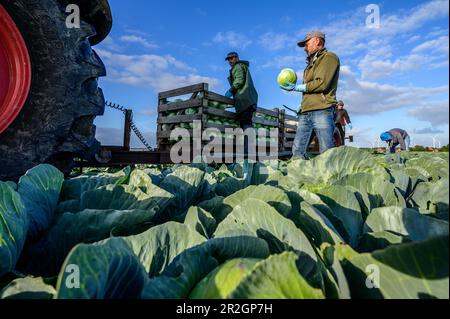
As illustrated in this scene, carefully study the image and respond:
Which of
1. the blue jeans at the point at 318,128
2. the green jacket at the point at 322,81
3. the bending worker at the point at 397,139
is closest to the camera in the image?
the green jacket at the point at 322,81

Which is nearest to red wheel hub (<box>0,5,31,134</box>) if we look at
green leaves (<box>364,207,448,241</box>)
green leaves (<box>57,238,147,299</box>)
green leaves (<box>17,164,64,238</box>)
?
green leaves (<box>17,164,64,238</box>)

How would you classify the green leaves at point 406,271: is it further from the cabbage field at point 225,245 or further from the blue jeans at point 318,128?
the blue jeans at point 318,128

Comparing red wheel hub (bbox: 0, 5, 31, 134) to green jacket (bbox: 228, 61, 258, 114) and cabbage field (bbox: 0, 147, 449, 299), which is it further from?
green jacket (bbox: 228, 61, 258, 114)

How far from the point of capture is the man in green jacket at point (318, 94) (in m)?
5.38

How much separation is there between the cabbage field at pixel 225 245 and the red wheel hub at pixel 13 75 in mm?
1462

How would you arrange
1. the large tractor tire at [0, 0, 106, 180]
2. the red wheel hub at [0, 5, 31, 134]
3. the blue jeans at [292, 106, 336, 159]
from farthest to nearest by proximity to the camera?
the blue jeans at [292, 106, 336, 159], the large tractor tire at [0, 0, 106, 180], the red wheel hub at [0, 5, 31, 134]

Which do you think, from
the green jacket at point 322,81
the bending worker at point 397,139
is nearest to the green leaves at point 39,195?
the green jacket at point 322,81

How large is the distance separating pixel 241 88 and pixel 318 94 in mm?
2646

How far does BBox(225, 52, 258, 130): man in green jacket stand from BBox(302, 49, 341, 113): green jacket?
2284 millimetres

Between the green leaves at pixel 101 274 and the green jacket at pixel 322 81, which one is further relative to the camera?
the green jacket at pixel 322 81

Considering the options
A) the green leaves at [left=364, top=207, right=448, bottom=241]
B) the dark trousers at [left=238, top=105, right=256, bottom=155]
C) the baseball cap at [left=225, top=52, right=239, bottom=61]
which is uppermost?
the baseball cap at [left=225, top=52, right=239, bottom=61]

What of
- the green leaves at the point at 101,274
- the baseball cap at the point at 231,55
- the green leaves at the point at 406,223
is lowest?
the green leaves at the point at 101,274

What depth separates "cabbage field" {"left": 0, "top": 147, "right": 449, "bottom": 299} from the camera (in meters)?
0.50

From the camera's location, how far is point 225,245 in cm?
67
